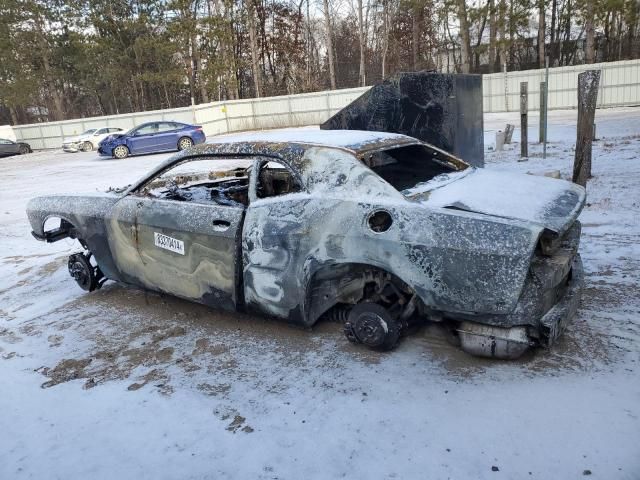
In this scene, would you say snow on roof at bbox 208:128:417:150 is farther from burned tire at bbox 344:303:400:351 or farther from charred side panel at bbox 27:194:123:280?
charred side panel at bbox 27:194:123:280

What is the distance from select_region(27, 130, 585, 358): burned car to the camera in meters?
2.82

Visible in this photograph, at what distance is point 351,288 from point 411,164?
121 cm

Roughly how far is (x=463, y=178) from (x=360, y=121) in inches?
159

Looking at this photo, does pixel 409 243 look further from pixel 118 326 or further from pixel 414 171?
pixel 118 326

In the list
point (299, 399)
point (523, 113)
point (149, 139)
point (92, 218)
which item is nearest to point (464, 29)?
point (149, 139)

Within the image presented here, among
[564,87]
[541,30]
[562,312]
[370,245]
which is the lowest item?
[562,312]

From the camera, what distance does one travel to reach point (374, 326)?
326 centimetres

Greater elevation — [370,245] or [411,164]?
[411,164]

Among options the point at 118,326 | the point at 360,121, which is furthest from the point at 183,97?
the point at 118,326

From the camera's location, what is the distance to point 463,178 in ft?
12.3

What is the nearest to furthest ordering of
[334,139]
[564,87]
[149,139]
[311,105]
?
[334,139] < [149,139] < [564,87] < [311,105]

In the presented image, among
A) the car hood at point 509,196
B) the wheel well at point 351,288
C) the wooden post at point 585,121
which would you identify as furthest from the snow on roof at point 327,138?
the wooden post at point 585,121

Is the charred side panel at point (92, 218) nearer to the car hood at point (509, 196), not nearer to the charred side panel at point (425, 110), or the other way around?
the car hood at point (509, 196)

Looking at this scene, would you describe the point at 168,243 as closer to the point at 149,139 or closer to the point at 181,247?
the point at 181,247
